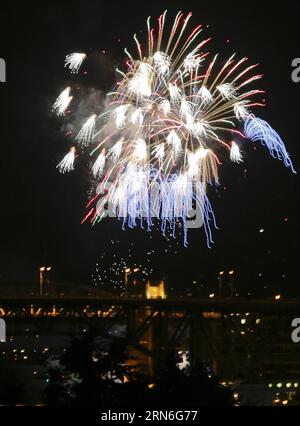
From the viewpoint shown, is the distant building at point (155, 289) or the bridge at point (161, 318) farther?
the distant building at point (155, 289)

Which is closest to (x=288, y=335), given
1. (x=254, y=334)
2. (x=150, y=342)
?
(x=254, y=334)

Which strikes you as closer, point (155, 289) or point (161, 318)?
point (161, 318)

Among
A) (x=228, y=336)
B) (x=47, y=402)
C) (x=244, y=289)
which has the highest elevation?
(x=244, y=289)

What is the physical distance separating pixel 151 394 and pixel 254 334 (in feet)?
162

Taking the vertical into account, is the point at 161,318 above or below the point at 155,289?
below

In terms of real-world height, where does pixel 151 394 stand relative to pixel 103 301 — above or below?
below

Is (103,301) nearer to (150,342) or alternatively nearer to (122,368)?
(150,342)

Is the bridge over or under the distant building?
under

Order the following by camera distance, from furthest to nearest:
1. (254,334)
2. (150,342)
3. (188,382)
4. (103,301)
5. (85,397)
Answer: (254,334), (150,342), (103,301), (188,382), (85,397)

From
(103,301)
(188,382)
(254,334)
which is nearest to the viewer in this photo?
(188,382)

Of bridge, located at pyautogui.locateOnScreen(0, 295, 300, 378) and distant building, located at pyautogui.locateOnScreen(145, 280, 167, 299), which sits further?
distant building, located at pyautogui.locateOnScreen(145, 280, 167, 299)

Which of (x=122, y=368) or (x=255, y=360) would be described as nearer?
(x=122, y=368)

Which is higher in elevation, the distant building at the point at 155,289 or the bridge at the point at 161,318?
the distant building at the point at 155,289

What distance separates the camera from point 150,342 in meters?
61.5
